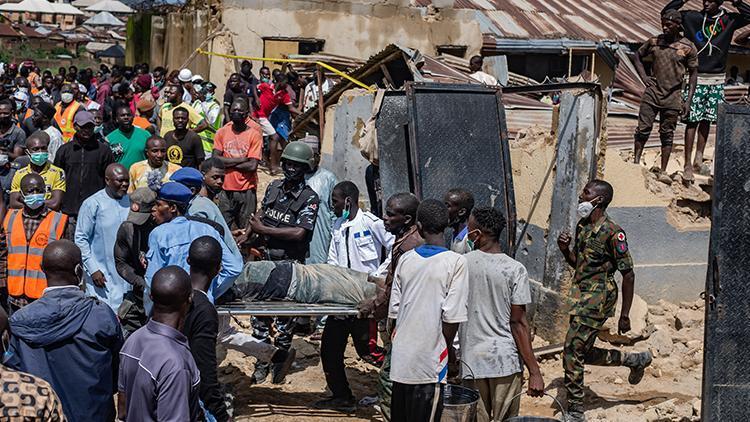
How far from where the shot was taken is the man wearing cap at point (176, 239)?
5.92 m

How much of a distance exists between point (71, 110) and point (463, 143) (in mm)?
6621

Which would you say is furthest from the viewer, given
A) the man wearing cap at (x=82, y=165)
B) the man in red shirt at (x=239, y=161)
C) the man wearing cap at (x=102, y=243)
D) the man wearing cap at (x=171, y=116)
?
the man wearing cap at (x=171, y=116)

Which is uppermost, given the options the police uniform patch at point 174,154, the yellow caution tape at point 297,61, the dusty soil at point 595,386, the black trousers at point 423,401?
the yellow caution tape at point 297,61

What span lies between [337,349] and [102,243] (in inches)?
74.0

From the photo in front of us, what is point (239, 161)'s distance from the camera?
10.2 m

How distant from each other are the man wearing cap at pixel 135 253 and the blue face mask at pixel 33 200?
64 centimetres

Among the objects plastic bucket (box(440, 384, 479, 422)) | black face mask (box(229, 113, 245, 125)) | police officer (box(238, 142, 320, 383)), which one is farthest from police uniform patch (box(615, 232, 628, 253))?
black face mask (box(229, 113, 245, 125))

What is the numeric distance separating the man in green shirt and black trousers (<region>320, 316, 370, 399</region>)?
3590 mm

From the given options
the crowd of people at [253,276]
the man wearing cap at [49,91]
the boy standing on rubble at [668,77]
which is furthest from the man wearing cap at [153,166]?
the man wearing cap at [49,91]

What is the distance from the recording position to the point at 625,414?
7383 mm

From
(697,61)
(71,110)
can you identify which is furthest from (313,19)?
(697,61)

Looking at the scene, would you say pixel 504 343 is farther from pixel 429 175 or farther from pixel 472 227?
pixel 429 175

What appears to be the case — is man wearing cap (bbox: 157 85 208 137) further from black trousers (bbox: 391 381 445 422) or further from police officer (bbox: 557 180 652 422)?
black trousers (bbox: 391 381 445 422)

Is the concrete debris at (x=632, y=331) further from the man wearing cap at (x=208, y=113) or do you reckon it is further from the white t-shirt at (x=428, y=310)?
the man wearing cap at (x=208, y=113)
